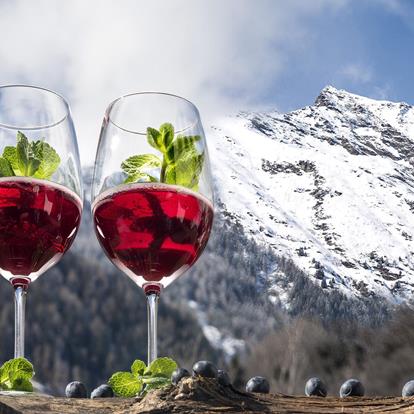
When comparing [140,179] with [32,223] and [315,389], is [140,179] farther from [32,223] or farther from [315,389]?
[315,389]

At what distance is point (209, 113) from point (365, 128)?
10905 mm

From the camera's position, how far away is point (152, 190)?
2.30ft

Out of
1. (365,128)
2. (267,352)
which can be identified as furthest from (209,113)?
(267,352)

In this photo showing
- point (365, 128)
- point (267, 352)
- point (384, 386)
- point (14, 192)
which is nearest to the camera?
point (14, 192)

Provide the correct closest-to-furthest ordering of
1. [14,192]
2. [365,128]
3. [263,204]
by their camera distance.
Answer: [14,192], [263,204], [365,128]

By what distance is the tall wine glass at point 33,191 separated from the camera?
71 centimetres

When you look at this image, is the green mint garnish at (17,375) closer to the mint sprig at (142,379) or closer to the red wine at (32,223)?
the mint sprig at (142,379)

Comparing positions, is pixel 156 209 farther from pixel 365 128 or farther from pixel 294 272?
pixel 365 128

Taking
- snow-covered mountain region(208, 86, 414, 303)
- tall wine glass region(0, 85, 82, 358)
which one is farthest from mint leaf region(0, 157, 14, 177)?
snow-covered mountain region(208, 86, 414, 303)

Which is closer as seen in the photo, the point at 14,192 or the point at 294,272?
the point at 14,192

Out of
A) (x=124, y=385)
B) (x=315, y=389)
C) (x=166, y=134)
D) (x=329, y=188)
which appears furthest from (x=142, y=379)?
(x=329, y=188)

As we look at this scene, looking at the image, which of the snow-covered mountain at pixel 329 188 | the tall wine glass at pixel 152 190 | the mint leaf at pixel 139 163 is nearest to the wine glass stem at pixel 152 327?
the tall wine glass at pixel 152 190

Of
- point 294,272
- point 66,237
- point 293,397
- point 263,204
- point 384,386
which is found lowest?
point 293,397

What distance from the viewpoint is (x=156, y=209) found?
27.9 inches
